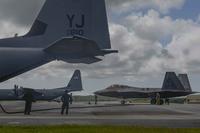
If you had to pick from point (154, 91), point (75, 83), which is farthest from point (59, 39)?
point (75, 83)

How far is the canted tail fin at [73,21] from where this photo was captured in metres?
18.8

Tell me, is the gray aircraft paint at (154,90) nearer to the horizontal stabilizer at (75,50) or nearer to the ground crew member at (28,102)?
the ground crew member at (28,102)

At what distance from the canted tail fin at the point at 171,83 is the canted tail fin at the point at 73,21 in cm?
4895

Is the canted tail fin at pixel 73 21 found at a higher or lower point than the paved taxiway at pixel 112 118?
higher

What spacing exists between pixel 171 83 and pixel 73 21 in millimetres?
49520

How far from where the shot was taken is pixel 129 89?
68000 millimetres

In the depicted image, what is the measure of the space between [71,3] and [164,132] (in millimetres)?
8448

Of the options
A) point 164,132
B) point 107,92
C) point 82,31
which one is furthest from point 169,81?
point 164,132

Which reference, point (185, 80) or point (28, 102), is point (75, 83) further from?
point (28, 102)

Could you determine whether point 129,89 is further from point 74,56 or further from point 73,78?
point 74,56

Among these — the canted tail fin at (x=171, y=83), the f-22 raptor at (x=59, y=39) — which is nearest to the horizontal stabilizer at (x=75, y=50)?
the f-22 raptor at (x=59, y=39)

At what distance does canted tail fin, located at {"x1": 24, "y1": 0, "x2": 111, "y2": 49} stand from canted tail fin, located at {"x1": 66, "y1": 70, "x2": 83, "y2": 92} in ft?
190

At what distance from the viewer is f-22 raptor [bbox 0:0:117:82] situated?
18.0 meters

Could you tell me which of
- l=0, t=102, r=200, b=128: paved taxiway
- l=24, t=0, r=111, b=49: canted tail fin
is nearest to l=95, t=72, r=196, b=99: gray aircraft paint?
l=0, t=102, r=200, b=128: paved taxiway
